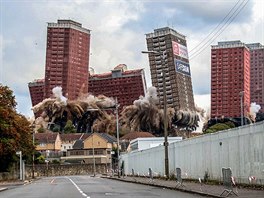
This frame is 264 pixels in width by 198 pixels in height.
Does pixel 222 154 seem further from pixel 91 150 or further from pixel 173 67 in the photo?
pixel 91 150

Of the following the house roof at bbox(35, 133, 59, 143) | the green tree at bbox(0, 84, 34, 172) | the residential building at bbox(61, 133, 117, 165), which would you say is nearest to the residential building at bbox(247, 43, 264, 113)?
the residential building at bbox(61, 133, 117, 165)

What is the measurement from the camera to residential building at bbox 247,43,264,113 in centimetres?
12638

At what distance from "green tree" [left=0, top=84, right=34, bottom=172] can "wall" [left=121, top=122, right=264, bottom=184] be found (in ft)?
70.4

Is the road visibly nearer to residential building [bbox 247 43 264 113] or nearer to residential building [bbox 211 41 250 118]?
residential building [bbox 211 41 250 118]

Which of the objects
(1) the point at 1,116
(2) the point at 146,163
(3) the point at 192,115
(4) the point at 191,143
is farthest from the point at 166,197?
(3) the point at 192,115

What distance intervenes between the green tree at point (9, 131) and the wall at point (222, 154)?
845 inches

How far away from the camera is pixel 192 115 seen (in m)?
182

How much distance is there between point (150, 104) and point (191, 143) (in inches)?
5732

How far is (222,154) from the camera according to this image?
3291cm

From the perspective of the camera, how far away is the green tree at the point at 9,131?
65688 millimetres

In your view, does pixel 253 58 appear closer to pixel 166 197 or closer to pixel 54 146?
pixel 54 146

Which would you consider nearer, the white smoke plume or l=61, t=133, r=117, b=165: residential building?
the white smoke plume

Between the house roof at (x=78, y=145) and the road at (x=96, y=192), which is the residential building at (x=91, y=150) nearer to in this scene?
the house roof at (x=78, y=145)

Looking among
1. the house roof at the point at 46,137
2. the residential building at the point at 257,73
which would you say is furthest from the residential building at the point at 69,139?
the residential building at the point at 257,73
